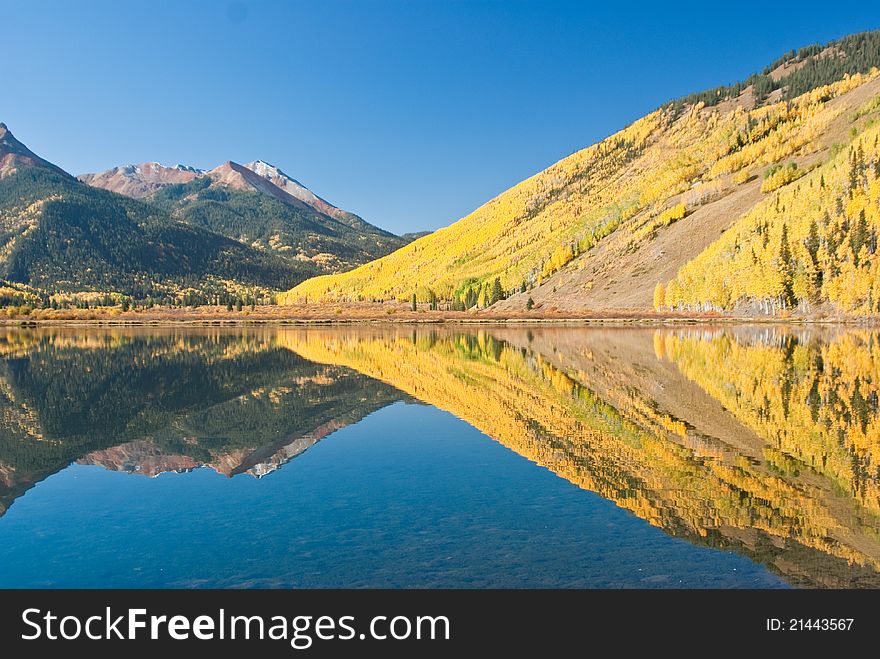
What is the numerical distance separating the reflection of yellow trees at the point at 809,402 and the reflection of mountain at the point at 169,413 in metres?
16.2

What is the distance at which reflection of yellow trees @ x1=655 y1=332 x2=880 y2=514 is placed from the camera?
733 inches

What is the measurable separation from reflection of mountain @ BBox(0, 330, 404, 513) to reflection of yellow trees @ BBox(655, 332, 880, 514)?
53.2 feet

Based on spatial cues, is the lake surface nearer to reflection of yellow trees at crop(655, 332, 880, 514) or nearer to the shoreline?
reflection of yellow trees at crop(655, 332, 880, 514)

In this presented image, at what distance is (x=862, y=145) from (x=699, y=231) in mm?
44788

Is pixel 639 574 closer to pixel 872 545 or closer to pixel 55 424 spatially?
pixel 872 545

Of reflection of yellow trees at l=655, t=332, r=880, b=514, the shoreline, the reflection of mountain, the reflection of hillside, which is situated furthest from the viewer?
the shoreline

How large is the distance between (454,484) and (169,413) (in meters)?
18.6

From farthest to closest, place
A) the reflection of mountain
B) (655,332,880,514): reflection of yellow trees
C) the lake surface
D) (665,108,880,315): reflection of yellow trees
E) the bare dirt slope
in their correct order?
the bare dirt slope → (665,108,880,315): reflection of yellow trees → the reflection of mountain → (655,332,880,514): reflection of yellow trees → the lake surface

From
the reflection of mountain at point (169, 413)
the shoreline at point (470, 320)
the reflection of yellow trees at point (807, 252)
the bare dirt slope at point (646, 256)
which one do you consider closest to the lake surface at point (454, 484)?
the reflection of mountain at point (169, 413)

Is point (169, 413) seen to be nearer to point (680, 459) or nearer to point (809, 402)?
point (680, 459)

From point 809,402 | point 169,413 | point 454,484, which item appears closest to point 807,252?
point 809,402

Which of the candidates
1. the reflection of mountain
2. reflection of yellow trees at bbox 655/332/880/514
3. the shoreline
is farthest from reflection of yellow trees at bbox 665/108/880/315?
the reflection of mountain
